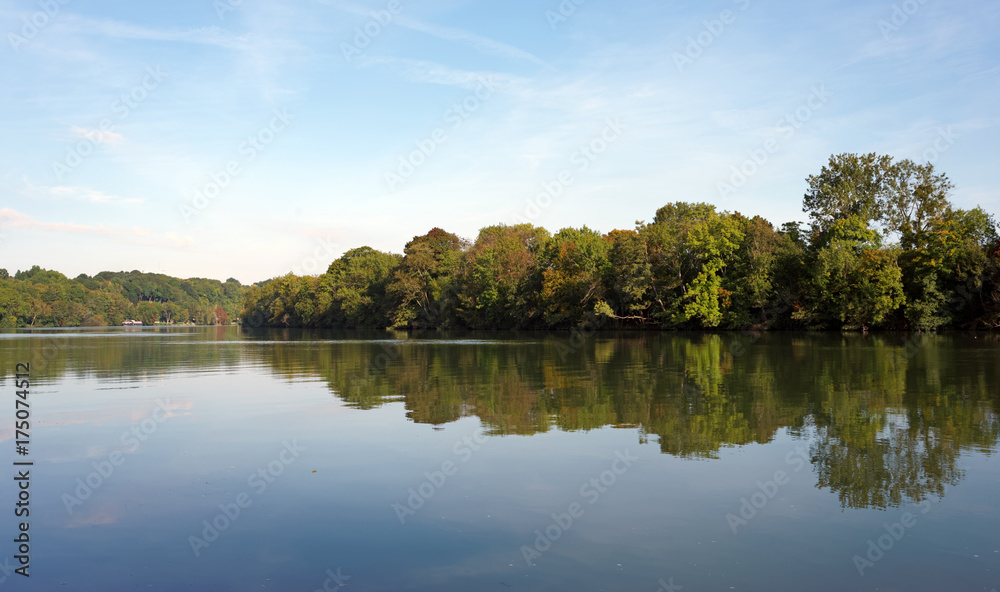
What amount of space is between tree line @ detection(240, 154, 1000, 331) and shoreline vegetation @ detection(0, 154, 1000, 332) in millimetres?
119

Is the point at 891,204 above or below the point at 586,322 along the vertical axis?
above

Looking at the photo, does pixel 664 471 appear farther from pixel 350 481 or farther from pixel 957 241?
pixel 957 241

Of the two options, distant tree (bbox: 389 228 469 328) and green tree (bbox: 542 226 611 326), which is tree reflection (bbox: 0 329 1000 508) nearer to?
green tree (bbox: 542 226 611 326)

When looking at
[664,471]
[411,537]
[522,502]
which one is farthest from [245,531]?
[664,471]

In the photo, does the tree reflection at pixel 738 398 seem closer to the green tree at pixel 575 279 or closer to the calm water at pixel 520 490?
the calm water at pixel 520 490

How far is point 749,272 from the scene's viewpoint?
57.5 m

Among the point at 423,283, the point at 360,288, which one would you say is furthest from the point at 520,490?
the point at 360,288

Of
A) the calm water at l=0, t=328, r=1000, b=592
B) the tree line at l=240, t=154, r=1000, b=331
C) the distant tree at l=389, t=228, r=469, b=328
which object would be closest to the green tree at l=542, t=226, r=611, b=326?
the tree line at l=240, t=154, r=1000, b=331

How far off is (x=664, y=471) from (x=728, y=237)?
175ft

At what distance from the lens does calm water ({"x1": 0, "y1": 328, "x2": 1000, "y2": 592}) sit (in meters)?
5.61

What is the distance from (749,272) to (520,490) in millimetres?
54140

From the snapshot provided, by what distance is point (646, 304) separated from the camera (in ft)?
203

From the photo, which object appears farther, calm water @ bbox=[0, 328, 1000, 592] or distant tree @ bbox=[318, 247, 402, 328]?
distant tree @ bbox=[318, 247, 402, 328]

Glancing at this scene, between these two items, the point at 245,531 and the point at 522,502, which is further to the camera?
the point at 522,502
